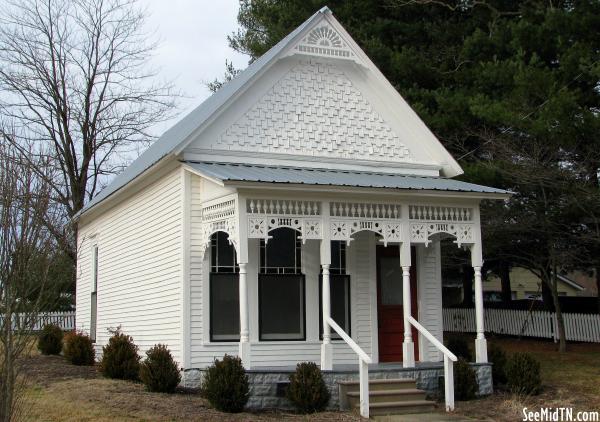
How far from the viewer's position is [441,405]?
13.1m

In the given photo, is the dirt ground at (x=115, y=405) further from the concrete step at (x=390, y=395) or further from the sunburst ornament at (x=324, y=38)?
the sunburst ornament at (x=324, y=38)

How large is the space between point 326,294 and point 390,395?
6.50ft

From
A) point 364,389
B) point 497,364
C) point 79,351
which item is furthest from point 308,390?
point 79,351

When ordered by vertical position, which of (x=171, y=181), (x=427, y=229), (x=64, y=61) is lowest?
(x=427, y=229)

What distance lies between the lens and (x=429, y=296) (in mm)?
15914

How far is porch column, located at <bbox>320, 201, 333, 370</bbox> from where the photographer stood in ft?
42.2

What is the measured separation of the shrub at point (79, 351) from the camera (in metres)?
18.8

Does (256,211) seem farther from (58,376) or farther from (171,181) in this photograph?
(58,376)

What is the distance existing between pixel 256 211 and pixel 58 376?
20.8 feet

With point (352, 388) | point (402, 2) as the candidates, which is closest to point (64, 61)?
point (402, 2)

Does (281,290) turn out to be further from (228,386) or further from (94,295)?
(94,295)

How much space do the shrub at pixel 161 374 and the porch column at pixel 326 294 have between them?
103 inches

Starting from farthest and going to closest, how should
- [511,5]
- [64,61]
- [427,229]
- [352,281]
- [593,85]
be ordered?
[64,61] → [511,5] → [593,85] → [352,281] → [427,229]

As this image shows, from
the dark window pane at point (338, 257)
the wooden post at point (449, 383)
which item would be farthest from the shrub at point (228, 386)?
the dark window pane at point (338, 257)
